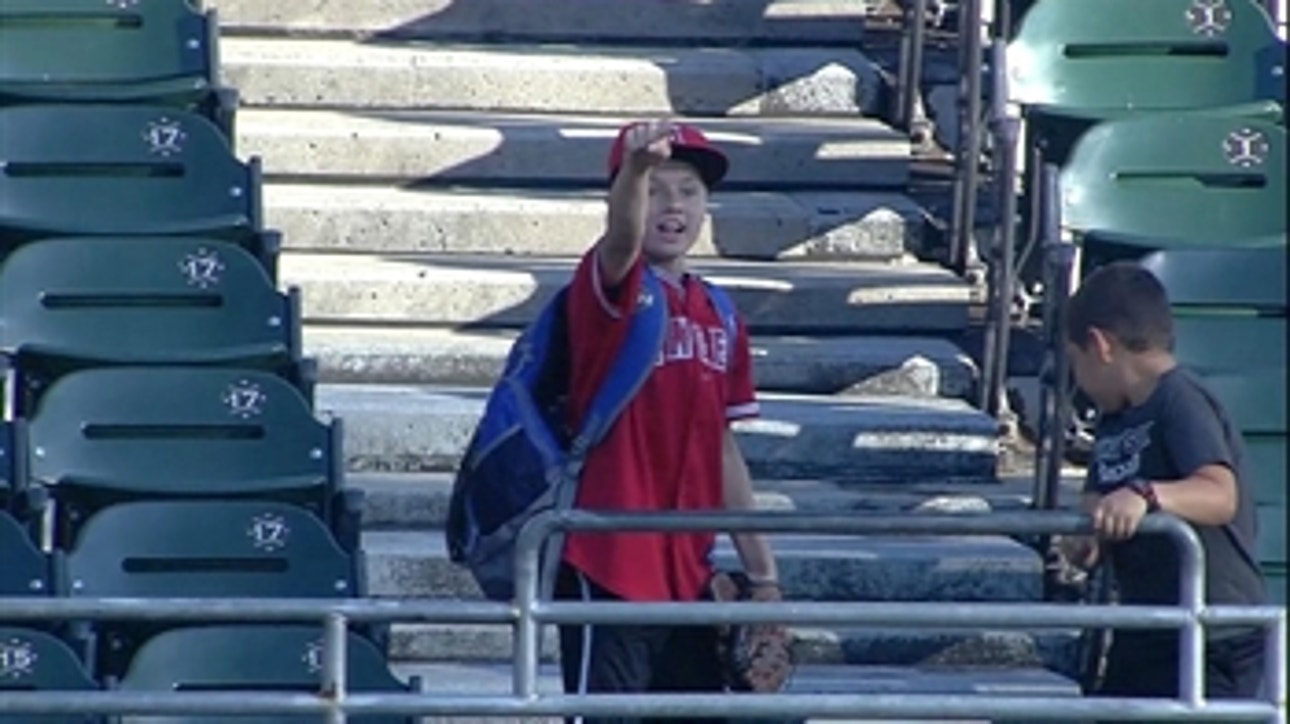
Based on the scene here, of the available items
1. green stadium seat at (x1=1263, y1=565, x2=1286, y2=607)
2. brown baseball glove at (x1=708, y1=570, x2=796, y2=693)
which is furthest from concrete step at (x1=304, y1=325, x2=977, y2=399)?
brown baseball glove at (x1=708, y1=570, x2=796, y2=693)

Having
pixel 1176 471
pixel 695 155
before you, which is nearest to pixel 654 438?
pixel 695 155

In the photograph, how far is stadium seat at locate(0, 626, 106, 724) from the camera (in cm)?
586

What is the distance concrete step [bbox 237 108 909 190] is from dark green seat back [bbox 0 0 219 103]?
395 millimetres

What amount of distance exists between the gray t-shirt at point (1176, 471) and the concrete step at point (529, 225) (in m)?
2.95

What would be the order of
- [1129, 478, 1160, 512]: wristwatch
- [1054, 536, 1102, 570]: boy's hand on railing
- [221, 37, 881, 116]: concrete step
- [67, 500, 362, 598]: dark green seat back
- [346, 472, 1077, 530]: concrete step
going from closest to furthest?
[1129, 478, 1160, 512]: wristwatch, [1054, 536, 1102, 570]: boy's hand on railing, [67, 500, 362, 598]: dark green seat back, [346, 472, 1077, 530]: concrete step, [221, 37, 881, 116]: concrete step

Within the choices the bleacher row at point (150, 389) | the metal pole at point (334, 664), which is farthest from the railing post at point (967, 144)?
the metal pole at point (334, 664)

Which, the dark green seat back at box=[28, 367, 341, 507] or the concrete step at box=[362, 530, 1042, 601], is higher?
the dark green seat back at box=[28, 367, 341, 507]

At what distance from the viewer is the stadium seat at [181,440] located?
6.68 metres

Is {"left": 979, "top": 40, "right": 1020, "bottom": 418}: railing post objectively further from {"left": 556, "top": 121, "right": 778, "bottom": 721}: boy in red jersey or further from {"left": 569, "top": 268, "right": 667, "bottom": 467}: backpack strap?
{"left": 569, "top": 268, "right": 667, "bottom": 467}: backpack strap

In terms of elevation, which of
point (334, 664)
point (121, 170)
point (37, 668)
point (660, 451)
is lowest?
point (37, 668)

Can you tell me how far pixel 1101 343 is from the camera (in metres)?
5.47

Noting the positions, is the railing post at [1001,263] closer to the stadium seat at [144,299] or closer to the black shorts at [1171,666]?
the stadium seat at [144,299]

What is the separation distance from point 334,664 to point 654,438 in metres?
0.97

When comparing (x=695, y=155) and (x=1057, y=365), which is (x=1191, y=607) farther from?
(x=1057, y=365)
